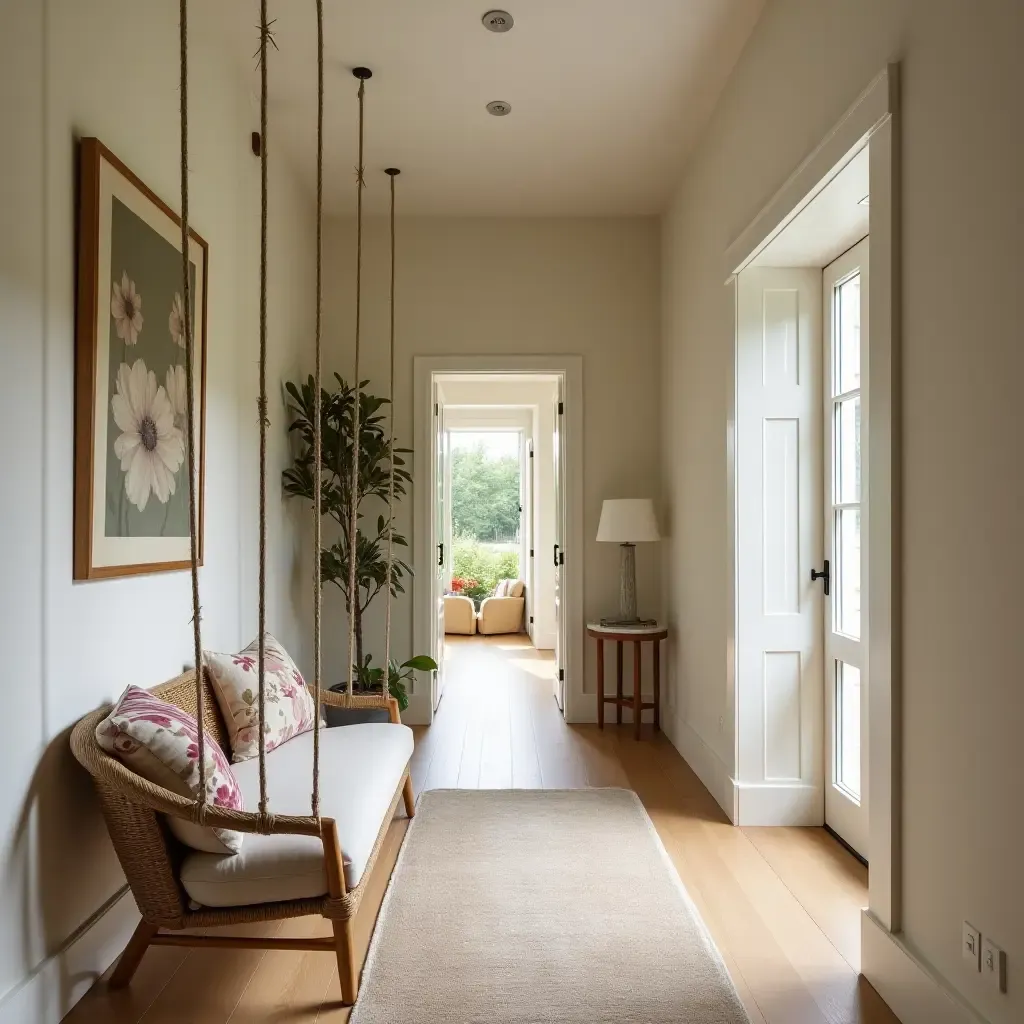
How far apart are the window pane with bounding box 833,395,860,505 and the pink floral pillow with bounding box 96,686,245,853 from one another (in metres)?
2.38

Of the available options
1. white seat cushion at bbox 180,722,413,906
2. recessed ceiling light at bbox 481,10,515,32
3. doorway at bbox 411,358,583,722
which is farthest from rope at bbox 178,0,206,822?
doorway at bbox 411,358,583,722

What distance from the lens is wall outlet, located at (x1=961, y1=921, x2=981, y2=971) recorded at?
1685mm

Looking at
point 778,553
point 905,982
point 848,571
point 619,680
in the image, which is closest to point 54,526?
point 905,982

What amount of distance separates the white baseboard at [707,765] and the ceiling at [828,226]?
6.89 feet

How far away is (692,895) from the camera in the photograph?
8.85ft

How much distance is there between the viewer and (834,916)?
2555 millimetres

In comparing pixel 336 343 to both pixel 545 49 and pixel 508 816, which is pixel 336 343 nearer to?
pixel 545 49

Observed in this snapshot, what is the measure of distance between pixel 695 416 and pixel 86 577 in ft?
9.53

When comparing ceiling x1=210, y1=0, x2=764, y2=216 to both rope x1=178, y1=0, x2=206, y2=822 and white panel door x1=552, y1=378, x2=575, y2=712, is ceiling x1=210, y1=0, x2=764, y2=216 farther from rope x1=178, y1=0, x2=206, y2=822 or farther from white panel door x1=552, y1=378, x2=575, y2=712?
rope x1=178, y1=0, x2=206, y2=822

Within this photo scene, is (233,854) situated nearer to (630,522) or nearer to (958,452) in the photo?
A: (958,452)

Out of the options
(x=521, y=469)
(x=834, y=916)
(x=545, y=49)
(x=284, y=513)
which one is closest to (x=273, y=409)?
(x=284, y=513)

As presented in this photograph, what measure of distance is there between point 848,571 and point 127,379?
2602 millimetres

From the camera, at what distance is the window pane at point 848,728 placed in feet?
10.3

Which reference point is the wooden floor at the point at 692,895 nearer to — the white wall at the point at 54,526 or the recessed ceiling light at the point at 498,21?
the white wall at the point at 54,526
